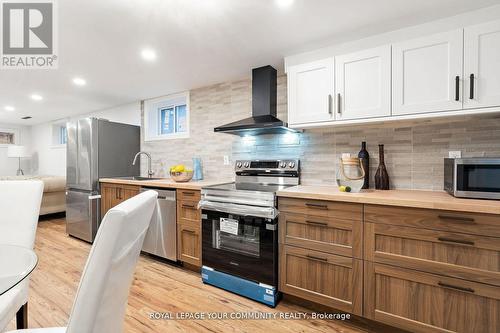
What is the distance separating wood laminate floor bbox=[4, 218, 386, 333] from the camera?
5.78 ft

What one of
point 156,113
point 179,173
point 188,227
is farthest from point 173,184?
point 156,113

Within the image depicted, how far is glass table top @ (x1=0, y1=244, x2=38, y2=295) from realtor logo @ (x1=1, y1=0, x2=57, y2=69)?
1652 mm

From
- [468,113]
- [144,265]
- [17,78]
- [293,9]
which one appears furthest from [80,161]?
[468,113]

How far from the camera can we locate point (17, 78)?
3168mm

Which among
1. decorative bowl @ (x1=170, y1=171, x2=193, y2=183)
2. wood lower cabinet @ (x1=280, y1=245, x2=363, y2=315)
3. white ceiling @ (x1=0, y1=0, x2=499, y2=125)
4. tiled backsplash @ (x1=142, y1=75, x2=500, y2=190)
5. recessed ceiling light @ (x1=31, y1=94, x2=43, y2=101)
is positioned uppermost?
recessed ceiling light @ (x1=31, y1=94, x2=43, y2=101)

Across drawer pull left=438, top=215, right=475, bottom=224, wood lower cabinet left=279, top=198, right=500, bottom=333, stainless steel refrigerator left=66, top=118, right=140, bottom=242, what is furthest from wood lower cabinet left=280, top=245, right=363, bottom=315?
stainless steel refrigerator left=66, top=118, right=140, bottom=242

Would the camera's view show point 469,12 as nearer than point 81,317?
No

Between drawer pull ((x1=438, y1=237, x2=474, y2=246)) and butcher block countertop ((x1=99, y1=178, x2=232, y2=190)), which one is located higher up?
butcher block countertop ((x1=99, y1=178, x2=232, y2=190))

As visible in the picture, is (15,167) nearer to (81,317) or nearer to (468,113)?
(81,317)

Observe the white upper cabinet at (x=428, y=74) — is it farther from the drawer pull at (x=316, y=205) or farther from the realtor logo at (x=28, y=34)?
the realtor logo at (x=28, y=34)

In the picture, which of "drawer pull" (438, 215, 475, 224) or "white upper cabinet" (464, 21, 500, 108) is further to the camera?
"white upper cabinet" (464, 21, 500, 108)

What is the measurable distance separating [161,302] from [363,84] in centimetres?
247

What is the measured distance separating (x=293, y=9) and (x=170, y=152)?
2785mm

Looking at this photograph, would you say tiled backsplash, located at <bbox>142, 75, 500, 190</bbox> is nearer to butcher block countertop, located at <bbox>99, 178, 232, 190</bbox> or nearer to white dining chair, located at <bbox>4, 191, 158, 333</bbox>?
butcher block countertop, located at <bbox>99, 178, 232, 190</bbox>
